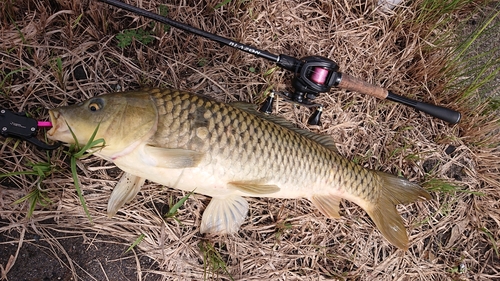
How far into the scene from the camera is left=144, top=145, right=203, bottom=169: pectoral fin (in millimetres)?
1932

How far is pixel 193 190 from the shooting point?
216 cm

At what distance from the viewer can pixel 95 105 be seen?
6.22 feet

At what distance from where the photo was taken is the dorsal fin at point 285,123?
232 centimetres

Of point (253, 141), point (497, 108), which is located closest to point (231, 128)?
point (253, 141)

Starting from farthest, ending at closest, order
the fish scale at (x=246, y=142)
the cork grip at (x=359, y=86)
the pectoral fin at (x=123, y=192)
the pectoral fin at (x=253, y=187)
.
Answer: the cork grip at (x=359, y=86) → the pectoral fin at (x=123, y=192) → the pectoral fin at (x=253, y=187) → the fish scale at (x=246, y=142)

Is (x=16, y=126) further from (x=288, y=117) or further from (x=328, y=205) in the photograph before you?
(x=328, y=205)

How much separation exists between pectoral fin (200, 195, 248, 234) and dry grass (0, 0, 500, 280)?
0.28ft

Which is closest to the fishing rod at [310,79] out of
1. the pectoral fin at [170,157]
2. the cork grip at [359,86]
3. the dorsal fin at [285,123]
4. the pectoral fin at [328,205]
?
the cork grip at [359,86]

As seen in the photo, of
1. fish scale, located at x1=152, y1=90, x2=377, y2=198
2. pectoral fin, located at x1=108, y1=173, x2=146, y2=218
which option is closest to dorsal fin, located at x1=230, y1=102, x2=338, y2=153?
fish scale, located at x1=152, y1=90, x2=377, y2=198

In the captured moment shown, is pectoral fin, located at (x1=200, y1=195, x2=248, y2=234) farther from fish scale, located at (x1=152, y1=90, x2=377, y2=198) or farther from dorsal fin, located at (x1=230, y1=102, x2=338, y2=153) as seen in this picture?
dorsal fin, located at (x1=230, y1=102, x2=338, y2=153)

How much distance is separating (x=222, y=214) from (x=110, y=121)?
917 mm

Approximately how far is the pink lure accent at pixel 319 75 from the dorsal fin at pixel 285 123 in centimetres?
32

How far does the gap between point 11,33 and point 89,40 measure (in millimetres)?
424

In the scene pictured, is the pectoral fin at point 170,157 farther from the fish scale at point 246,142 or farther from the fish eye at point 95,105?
the fish eye at point 95,105
